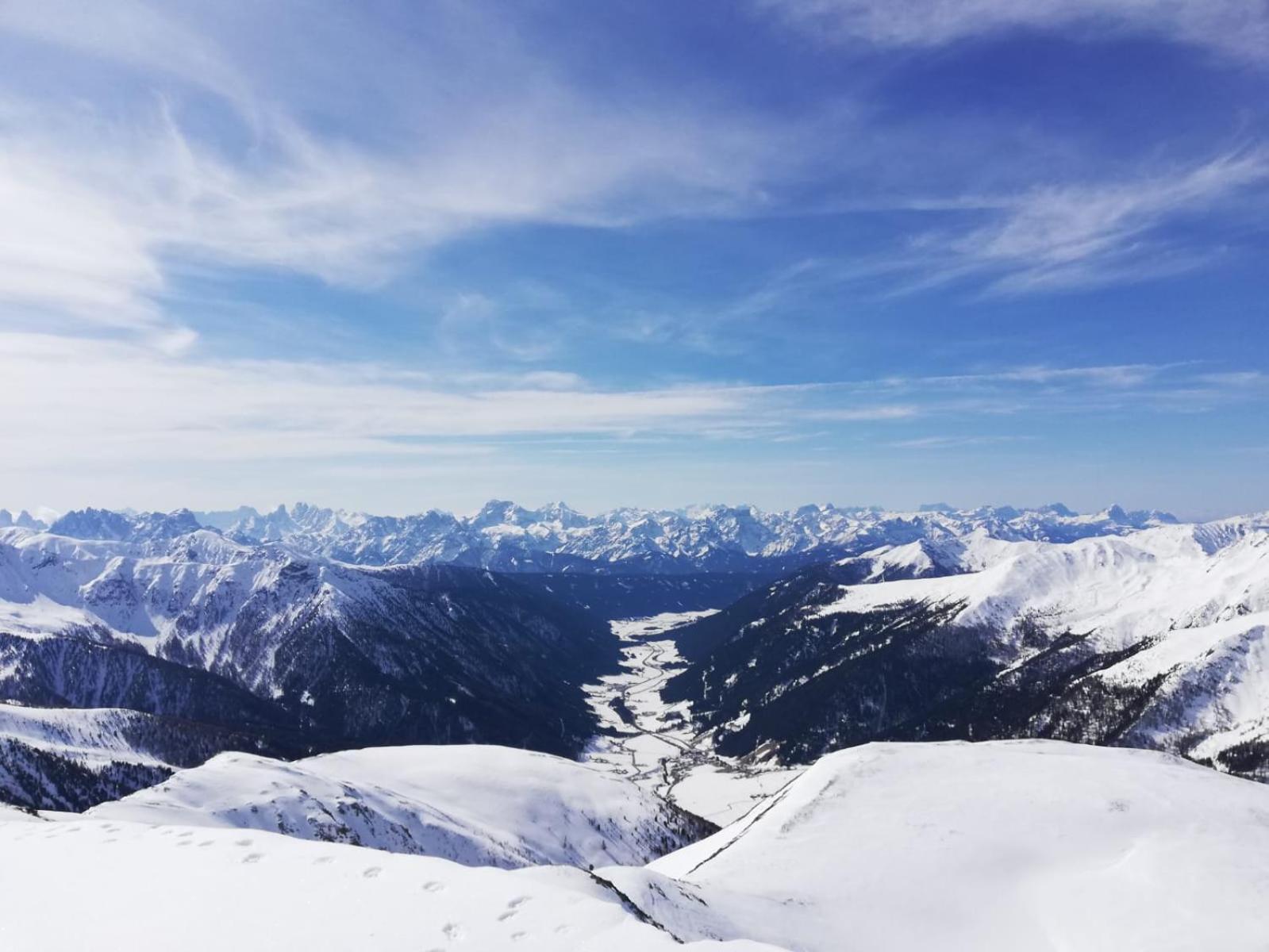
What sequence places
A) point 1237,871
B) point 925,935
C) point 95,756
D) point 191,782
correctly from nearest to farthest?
point 925,935 < point 1237,871 < point 191,782 < point 95,756

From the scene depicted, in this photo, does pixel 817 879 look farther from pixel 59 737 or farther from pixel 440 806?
pixel 59 737

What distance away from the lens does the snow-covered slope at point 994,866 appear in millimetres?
46906

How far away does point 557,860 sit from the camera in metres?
125

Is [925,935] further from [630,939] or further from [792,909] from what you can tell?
[630,939]

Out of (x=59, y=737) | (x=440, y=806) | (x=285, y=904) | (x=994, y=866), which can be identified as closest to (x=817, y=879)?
(x=994, y=866)

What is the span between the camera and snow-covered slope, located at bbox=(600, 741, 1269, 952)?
154ft

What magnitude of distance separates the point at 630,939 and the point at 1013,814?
2757 inches

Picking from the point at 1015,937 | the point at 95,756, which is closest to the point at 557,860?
the point at 1015,937

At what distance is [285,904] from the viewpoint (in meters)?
20.9

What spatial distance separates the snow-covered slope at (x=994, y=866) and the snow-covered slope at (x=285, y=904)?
62.3 feet

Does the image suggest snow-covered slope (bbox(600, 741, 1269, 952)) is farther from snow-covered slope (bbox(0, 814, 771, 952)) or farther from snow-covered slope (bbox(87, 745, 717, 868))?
snow-covered slope (bbox(87, 745, 717, 868))

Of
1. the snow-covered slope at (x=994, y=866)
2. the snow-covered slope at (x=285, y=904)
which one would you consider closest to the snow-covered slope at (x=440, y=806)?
the snow-covered slope at (x=994, y=866)

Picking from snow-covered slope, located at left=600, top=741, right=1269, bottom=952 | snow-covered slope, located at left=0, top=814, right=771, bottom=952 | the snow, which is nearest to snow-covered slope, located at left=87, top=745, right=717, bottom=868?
snow-covered slope, located at left=600, top=741, right=1269, bottom=952

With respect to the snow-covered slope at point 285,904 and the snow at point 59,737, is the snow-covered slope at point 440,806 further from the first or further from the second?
the snow at point 59,737
